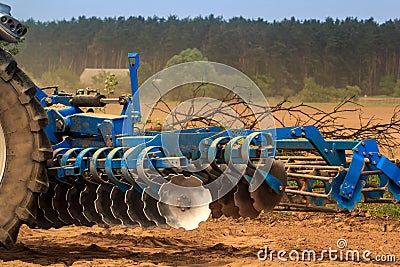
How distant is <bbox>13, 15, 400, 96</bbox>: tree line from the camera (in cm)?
3228

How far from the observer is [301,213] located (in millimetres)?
8078

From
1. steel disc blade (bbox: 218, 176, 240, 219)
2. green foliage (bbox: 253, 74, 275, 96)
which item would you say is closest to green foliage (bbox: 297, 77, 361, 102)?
green foliage (bbox: 253, 74, 275, 96)

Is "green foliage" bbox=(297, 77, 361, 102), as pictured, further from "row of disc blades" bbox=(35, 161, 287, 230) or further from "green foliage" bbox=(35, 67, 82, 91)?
"row of disc blades" bbox=(35, 161, 287, 230)

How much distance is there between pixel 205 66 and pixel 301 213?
2.47 metres

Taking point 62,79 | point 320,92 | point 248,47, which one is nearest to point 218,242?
point 320,92

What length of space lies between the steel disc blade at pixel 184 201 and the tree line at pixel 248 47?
21300 millimetres

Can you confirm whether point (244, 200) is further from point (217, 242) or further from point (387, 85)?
point (387, 85)

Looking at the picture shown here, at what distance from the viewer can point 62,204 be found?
6.14 m

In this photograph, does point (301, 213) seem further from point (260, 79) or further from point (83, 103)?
point (260, 79)

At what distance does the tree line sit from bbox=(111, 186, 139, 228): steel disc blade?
20998 mm

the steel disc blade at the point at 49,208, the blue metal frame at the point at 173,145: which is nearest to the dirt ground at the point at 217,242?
the steel disc blade at the point at 49,208

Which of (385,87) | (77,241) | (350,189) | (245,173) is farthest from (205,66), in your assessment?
(385,87)

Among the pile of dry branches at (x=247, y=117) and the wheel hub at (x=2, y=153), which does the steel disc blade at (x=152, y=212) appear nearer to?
the wheel hub at (x=2, y=153)
